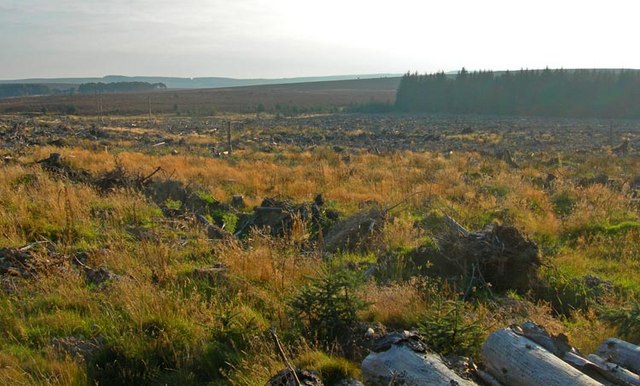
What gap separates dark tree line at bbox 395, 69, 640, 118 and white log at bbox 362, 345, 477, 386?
2627 inches

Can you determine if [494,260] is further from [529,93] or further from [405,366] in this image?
[529,93]

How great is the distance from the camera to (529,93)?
69.7 m

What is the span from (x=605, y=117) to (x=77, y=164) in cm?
6116

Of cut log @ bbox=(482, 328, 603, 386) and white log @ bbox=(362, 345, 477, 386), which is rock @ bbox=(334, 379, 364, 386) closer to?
white log @ bbox=(362, 345, 477, 386)

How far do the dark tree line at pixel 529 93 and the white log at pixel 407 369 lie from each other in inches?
2627

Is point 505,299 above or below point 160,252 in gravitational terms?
below

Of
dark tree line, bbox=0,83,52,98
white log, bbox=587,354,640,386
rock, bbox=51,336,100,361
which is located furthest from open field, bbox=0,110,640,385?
dark tree line, bbox=0,83,52,98

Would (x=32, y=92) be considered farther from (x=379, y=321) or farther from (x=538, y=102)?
(x=379, y=321)

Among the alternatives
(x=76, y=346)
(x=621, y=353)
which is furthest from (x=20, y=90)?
(x=621, y=353)

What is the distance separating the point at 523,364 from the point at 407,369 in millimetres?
729

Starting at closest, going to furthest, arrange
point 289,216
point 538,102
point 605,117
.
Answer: point 289,216, point 605,117, point 538,102

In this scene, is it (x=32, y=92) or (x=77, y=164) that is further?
(x=32, y=92)

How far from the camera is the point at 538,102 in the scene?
68.6 metres

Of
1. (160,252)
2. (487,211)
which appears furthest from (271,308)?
(487,211)
